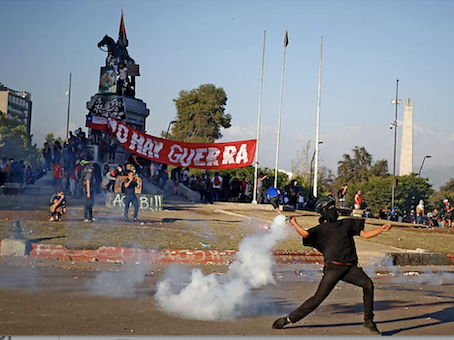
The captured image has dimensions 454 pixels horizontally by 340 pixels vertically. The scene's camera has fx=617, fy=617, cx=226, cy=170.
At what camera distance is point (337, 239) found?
7047 millimetres

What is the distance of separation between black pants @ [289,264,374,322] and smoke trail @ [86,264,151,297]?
304 cm

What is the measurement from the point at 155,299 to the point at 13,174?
58.1 ft

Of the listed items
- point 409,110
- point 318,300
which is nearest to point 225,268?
point 318,300

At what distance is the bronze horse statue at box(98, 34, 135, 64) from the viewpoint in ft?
117

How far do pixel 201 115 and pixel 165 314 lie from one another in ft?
157

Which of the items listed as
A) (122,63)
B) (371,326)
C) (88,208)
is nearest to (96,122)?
(122,63)

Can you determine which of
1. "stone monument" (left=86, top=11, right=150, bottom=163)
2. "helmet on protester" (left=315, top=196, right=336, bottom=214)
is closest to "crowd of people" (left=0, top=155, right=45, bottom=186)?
"stone monument" (left=86, top=11, right=150, bottom=163)

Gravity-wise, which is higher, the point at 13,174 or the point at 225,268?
the point at 13,174

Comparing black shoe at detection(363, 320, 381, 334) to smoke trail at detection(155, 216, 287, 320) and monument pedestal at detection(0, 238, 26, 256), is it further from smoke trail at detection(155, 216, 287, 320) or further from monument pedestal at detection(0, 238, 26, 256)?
monument pedestal at detection(0, 238, 26, 256)

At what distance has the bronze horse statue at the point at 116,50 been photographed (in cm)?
3569

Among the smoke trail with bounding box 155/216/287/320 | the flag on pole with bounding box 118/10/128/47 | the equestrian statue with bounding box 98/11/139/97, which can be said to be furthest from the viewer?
the flag on pole with bounding box 118/10/128/47

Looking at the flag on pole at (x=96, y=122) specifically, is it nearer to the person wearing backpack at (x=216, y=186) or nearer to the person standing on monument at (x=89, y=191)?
the person wearing backpack at (x=216, y=186)

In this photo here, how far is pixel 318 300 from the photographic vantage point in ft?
22.6

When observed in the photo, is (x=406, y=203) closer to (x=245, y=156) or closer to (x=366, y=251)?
(x=245, y=156)
